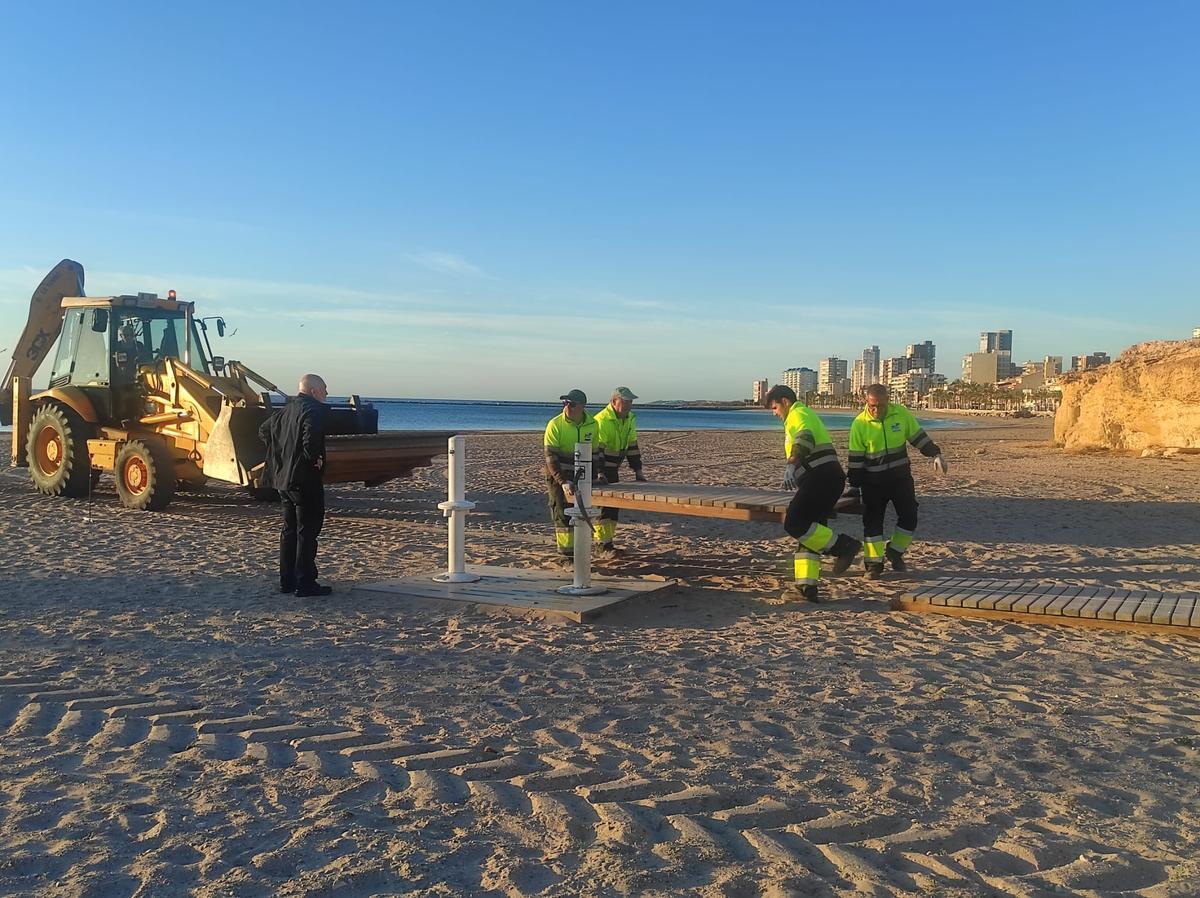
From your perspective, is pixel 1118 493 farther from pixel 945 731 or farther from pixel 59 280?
pixel 59 280

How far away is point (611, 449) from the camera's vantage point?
374 inches

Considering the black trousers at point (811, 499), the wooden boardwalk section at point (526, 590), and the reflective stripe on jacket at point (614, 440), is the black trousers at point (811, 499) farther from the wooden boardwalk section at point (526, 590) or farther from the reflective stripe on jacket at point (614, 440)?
the reflective stripe on jacket at point (614, 440)

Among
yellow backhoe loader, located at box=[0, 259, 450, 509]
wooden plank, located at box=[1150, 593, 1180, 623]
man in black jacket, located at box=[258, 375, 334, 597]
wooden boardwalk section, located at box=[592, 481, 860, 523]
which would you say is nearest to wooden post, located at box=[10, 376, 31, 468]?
yellow backhoe loader, located at box=[0, 259, 450, 509]

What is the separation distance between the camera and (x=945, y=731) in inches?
172

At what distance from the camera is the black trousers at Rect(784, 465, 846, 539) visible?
7207mm

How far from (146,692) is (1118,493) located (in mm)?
14827

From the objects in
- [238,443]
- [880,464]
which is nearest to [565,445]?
[880,464]

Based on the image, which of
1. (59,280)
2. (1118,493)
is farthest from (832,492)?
(59,280)

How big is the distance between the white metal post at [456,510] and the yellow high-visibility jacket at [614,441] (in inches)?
77.0

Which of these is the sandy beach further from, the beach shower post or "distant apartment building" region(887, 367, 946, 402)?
"distant apartment building" region(887, 367, 946, 402)

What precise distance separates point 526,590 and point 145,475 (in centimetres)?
737

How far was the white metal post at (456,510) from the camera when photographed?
758cm

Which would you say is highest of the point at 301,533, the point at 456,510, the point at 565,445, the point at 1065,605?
the point at 565,445

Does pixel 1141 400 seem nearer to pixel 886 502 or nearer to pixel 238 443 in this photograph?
pixel 886 502
